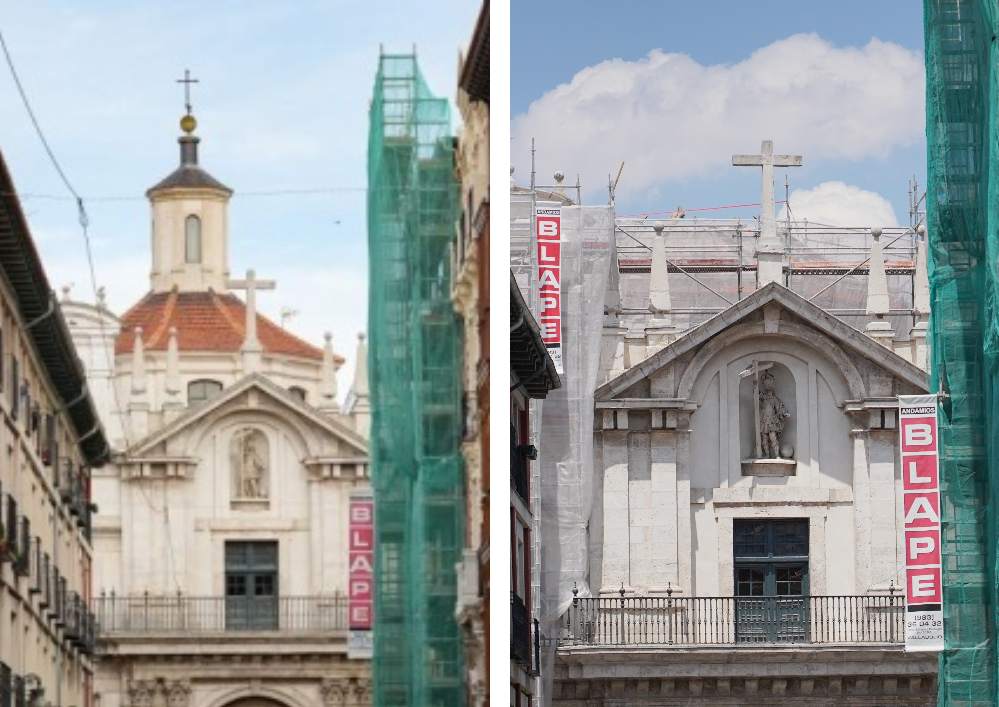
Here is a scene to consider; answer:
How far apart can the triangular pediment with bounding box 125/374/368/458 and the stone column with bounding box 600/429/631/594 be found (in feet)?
37.8

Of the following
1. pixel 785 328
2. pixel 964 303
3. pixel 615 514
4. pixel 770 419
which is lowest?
pixel 615 514

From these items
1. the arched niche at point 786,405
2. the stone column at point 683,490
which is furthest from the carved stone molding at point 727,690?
the arched niche at point 786,405

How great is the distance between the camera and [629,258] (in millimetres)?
19328

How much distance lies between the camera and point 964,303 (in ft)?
41.6

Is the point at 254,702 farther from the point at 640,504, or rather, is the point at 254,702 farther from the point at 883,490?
the point at 883,490

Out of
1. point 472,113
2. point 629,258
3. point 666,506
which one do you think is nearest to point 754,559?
point 666,506

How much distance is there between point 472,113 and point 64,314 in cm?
134

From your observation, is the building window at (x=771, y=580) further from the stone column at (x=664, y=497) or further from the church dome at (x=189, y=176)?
the church dome at (x=189, y=176)

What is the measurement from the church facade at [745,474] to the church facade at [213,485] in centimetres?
1117

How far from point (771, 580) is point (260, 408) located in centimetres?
Result: 1211

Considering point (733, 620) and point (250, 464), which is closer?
point (250, 464)

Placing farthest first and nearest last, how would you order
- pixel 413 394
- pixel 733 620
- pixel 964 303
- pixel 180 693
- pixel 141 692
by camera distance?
pixel 733 620 < pixel 964 303 < pixel 413 394 < pixel 180 693 < pixel 141 692

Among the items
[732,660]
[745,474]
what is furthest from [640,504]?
[732,660]

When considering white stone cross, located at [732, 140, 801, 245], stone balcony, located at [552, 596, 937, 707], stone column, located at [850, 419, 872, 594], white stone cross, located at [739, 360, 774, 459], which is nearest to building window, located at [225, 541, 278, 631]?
white stone cross, located at [732, 140, 801, 245]
